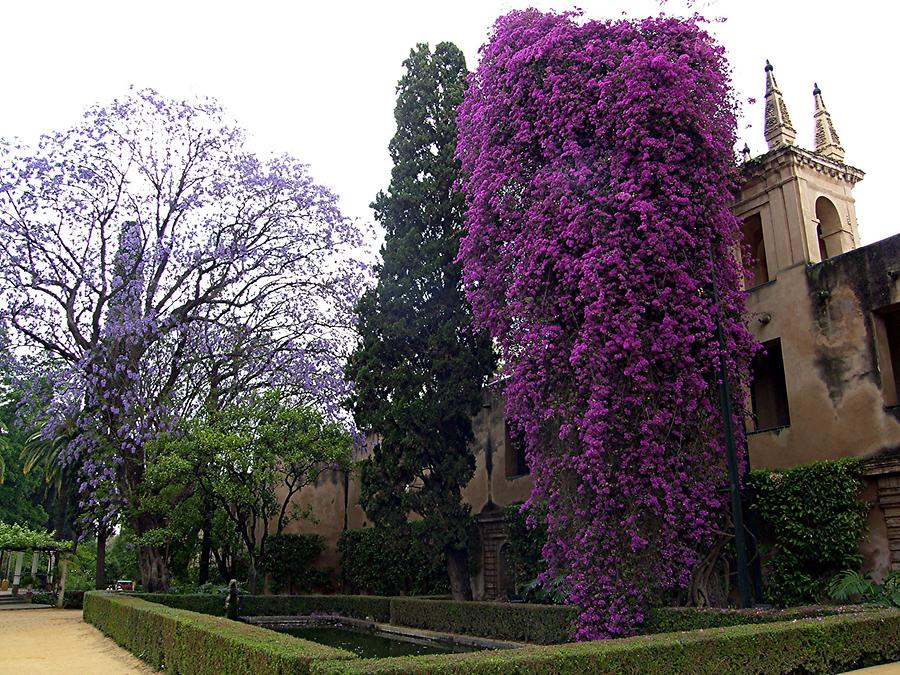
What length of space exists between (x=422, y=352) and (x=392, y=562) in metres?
8.23

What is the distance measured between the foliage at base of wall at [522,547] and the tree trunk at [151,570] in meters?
10.3

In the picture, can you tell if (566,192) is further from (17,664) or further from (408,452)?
(17,664)

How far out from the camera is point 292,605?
24188mm

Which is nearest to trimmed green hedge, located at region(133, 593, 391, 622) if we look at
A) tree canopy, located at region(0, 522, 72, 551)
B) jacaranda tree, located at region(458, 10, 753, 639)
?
tree canopy, located at region(0, 522, 72, 551)

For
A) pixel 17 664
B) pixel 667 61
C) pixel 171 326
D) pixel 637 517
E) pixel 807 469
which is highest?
pixel 667 61

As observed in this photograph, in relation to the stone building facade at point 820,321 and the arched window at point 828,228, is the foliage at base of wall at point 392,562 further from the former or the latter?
the arched window at point 828,228

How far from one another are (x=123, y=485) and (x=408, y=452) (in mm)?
8400

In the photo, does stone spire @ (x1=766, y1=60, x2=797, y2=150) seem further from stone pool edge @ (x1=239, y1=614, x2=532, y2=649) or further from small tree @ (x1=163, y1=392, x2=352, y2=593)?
small tree @ (x1=163, y1=392, x2=352, y2=593)

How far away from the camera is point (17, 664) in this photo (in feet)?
40.6

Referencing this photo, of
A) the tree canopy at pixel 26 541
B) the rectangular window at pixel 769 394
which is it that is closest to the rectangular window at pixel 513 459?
the rectangular window at pixel 769 394

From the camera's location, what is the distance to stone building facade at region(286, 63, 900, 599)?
1368cm

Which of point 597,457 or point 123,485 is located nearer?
point 597,457

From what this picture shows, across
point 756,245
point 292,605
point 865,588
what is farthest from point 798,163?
point 292,605

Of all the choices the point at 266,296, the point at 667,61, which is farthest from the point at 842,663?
the point at 266,296
